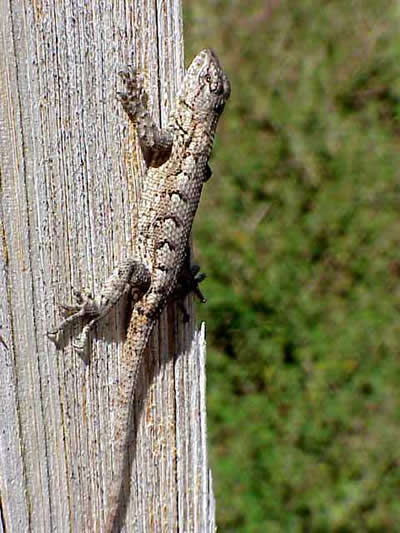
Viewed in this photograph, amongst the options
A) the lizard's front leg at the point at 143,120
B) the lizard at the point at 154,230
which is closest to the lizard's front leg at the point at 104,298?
the lizard at the point at 154,230

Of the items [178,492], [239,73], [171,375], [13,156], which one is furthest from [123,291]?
[239,73]

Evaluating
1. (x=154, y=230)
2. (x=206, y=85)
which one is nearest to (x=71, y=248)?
(x=154, y=230)

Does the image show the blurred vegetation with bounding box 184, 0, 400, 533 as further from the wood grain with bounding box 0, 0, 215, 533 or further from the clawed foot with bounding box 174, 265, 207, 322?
the wood grain with bounding box 0, 0, 215, 533

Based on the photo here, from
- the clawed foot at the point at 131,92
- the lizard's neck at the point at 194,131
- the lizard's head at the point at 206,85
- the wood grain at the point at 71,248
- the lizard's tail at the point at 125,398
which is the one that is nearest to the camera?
the wood grain at the point at 71,248

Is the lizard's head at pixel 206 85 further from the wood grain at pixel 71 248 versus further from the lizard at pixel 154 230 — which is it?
the wood grain at pixel 71 248

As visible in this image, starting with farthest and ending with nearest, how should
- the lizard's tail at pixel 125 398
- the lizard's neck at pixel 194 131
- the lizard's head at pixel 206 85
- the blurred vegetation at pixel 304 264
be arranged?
the blurred vegetation at pixel 304 264 → the lizard's head at pixel 206 85 → the lizard's neck at pixel 194 131 → the lizard's tail at pixel 125 398

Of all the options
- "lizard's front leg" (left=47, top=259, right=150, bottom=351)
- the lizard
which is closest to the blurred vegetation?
the lizard
